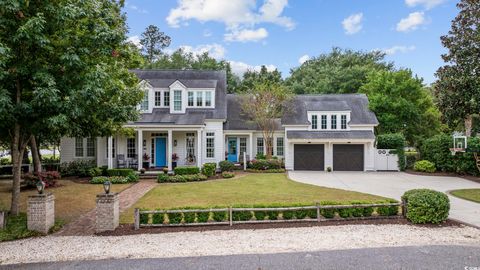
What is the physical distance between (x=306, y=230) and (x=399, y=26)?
17.9 m

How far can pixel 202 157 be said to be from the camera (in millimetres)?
23062

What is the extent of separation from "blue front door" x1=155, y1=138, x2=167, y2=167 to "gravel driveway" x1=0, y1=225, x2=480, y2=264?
48.9 feet

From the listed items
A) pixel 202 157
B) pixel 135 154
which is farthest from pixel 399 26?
pixel 135 154

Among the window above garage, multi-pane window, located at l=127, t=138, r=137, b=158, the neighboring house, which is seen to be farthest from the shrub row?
the window above garage

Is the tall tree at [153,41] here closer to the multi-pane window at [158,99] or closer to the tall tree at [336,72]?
the tall tree at [336,72]

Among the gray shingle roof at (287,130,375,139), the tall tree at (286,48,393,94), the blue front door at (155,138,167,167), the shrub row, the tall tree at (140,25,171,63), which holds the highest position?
the tall tree at (140,25,171,63)

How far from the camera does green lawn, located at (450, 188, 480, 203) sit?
1271cm

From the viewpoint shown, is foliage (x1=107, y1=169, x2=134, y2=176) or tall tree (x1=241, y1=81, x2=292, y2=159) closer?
foliage (x1=107, y1=169, x2=134, y2=176)

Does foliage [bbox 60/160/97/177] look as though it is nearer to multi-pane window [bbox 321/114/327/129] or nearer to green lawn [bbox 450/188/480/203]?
multi-pane window [bbox 321/114/327/129]

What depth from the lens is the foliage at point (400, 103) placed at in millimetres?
26266

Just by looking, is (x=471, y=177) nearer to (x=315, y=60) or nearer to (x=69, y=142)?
(x=69, y=142)

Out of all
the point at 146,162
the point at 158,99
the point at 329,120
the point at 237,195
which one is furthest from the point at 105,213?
the point at 329,120

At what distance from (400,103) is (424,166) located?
6.38 m

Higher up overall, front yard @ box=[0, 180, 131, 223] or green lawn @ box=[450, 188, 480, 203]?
green lawn @ box=[450, 188, 480, 203]
